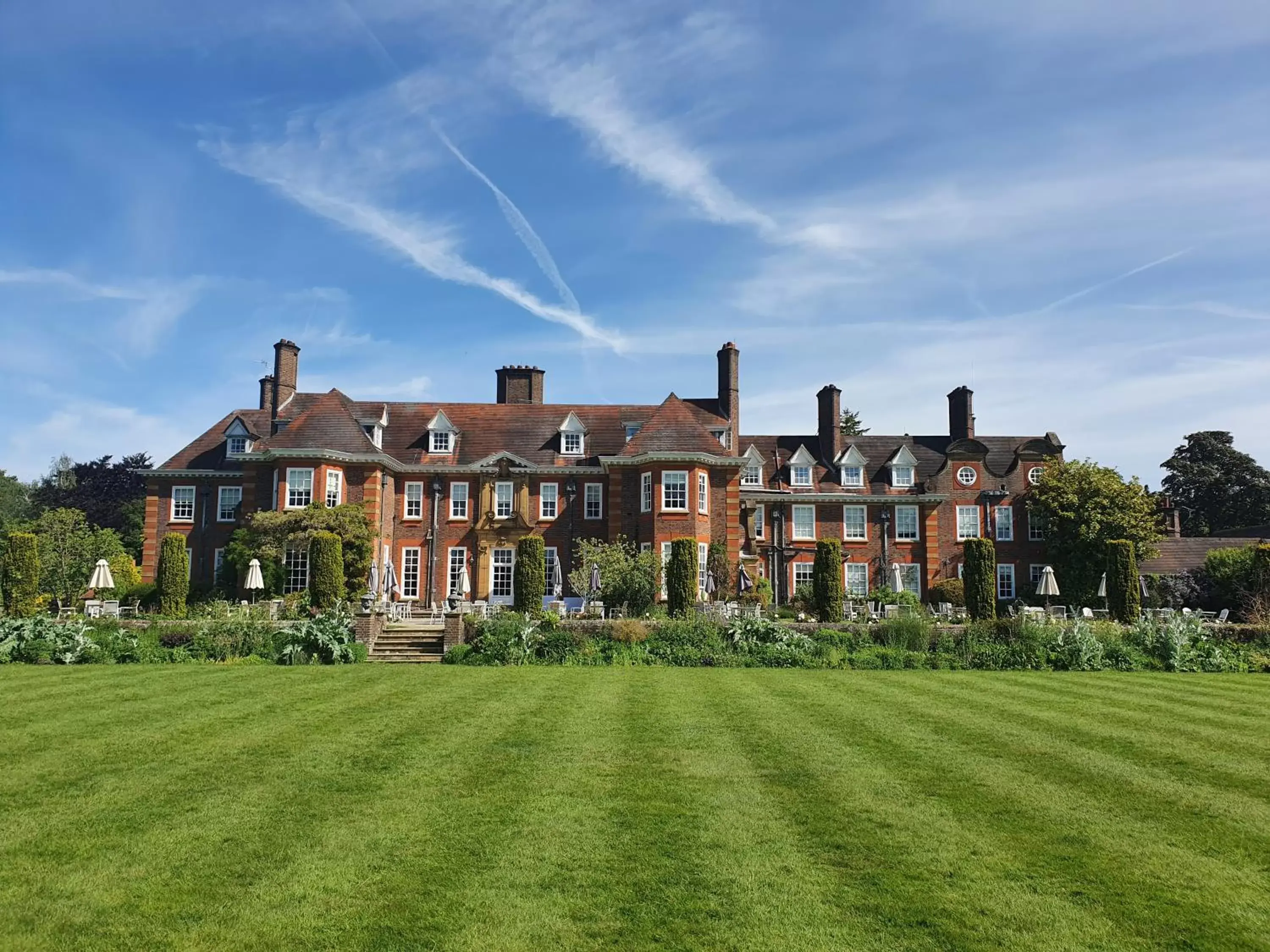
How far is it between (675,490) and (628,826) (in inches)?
1078

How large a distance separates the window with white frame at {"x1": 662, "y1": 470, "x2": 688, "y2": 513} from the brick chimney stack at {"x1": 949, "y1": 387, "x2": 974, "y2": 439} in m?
16.1

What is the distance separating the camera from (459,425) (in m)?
40.1

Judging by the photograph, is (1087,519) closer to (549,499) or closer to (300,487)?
(549,499)

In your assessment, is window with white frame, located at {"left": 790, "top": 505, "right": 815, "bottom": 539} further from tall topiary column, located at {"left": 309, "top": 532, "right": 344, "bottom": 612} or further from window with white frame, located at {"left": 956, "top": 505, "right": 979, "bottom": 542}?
tall topiary column, located at {"left": 309, "top": 532, "right": 344, "bottom": 612}

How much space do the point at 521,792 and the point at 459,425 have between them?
32.3 metres

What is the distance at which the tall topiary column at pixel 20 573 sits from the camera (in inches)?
1159

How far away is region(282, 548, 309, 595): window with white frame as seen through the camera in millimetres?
34531

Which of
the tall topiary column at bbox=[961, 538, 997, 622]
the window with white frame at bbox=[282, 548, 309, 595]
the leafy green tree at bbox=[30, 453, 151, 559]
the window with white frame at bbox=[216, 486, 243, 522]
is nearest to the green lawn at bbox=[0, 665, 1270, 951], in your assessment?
the tall topiary column at bbox=[961, 538, 997, 622]

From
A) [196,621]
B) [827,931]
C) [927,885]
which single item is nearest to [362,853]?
[827,931]

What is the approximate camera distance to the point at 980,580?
28.9 meters

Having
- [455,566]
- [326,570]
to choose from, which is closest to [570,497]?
[455,566]

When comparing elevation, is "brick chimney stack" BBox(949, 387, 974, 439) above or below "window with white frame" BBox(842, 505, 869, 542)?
above

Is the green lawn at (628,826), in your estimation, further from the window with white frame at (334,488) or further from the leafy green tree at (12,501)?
the leafy green tree at (12,501)

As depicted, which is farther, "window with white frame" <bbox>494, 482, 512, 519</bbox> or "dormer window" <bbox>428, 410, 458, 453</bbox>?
"dormer window" <bbox>428, 410, 458, 453</bbox>
